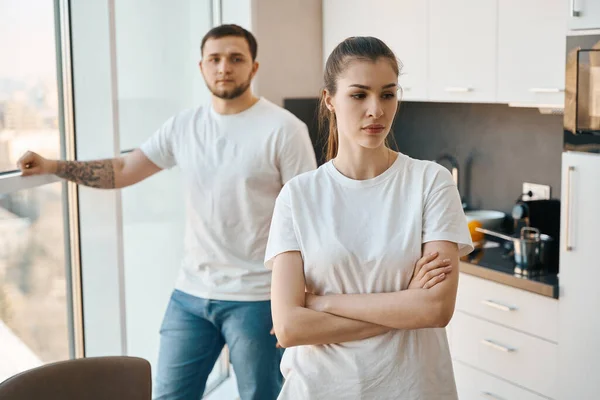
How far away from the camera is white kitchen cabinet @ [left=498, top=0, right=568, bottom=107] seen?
9.91 ft

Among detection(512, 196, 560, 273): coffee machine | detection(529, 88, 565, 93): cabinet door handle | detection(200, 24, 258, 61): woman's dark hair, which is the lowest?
detection(512, 196, 560, 273): coffee machine

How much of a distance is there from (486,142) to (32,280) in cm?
227

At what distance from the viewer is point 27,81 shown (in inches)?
97.5

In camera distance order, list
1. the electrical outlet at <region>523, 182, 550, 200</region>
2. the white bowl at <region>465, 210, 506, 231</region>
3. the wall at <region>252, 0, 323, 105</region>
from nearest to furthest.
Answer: the electrical outlet at <region>523, 182, 550, 200</region>
the white bowl at <region>465, 210, 506, 231</region>
the wall at <region>252, 0, 323, 105</region>

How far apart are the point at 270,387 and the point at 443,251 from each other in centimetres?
110

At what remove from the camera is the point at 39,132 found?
2566 millimetres

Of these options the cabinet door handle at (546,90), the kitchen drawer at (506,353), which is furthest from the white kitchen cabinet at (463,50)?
the kitchen drawer at (506,353)

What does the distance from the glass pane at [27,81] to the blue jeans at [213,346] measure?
70 cm

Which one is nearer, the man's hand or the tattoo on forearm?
the man's hand

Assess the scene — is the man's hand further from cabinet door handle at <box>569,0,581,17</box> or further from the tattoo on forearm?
cabinet door handle at <box>569,0,581,17</box>

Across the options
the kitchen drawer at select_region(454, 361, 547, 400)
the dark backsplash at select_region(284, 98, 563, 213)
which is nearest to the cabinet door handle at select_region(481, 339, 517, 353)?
the kitchen drawer at select_region(454, 361, 547, 400)

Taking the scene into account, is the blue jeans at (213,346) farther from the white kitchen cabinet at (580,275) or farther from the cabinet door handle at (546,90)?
the cabinet door handle at (546,90)

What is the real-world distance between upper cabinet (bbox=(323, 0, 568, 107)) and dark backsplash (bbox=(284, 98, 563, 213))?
1.16 ft

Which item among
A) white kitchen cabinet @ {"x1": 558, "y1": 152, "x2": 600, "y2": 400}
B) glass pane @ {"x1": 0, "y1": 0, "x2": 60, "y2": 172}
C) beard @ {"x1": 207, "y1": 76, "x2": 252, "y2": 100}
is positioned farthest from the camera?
white kitchen cabinet @ {"x1": 558, "y1": 152, "x2": 600, "y2": 400}
